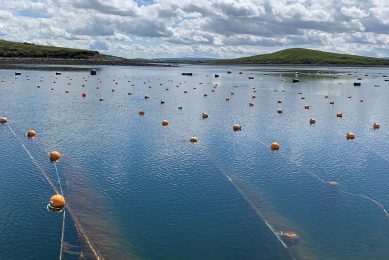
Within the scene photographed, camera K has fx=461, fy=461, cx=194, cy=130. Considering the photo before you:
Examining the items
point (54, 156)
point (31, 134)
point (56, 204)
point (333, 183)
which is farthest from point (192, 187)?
point (31, 134)

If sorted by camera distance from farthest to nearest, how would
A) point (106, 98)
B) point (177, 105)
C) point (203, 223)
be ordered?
point (106, 98) → point (177, 105) → point (203, 223)

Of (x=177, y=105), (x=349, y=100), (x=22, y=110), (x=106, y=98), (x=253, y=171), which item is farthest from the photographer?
(x=349, y=100)

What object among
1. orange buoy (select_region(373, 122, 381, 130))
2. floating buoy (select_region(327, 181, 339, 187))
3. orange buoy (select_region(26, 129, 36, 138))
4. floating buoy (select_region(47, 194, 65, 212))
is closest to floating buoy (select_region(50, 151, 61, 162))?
orange buoy (select_region(26, 129, 36, 138))

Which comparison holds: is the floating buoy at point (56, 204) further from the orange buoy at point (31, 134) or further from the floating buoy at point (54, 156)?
the orange buoy at point (31, 134)

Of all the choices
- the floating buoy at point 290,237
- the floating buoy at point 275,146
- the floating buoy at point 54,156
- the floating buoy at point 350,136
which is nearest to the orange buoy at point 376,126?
the floating buoy at point 350,136

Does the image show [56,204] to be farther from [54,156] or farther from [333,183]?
[333,183]

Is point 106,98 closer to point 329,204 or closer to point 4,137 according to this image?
point 4,137

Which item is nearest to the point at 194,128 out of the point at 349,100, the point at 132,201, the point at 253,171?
the point at 253,171
